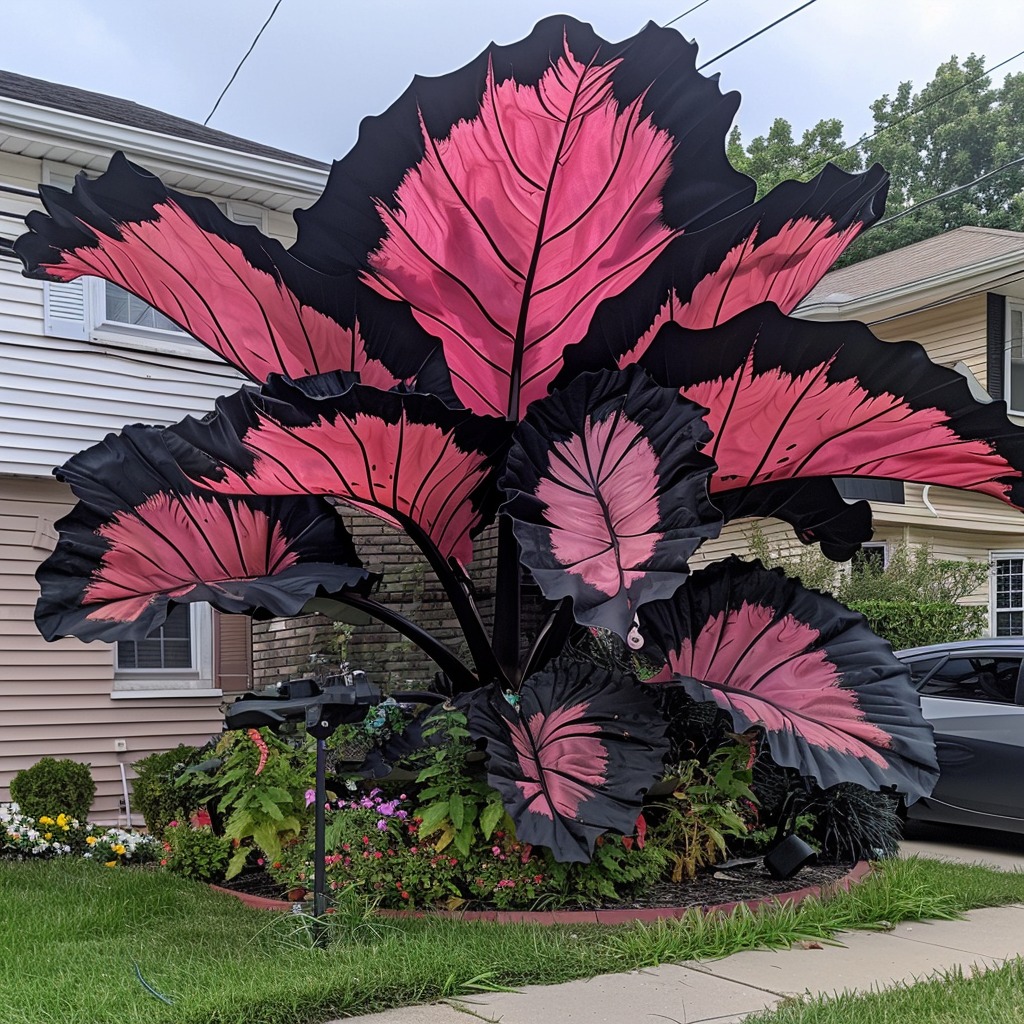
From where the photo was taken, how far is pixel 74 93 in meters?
12.0

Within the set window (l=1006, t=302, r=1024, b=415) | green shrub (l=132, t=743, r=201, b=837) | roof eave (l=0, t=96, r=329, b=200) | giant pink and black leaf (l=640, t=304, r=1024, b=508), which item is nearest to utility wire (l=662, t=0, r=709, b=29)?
roof eave (l=0, t=96, r=329, b=200)

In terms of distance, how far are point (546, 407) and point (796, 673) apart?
1807 millimetres

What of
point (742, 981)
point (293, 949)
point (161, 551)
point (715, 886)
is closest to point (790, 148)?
point (715, 886)

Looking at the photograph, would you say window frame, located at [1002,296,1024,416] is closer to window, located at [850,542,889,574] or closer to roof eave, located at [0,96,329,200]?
window, located at [850,542,889,574]

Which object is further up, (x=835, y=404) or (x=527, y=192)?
(x=527, y=192)

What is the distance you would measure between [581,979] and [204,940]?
168cm

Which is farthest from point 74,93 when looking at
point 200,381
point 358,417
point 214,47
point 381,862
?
point 381,862

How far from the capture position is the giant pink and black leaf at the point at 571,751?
5.07 meters

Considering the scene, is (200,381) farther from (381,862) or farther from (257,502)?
(381,862)

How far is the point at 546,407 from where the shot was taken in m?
5.57

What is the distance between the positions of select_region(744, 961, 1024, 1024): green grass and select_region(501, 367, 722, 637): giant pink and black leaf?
1.44 metres

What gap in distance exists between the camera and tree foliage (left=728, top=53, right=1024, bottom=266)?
33844mm

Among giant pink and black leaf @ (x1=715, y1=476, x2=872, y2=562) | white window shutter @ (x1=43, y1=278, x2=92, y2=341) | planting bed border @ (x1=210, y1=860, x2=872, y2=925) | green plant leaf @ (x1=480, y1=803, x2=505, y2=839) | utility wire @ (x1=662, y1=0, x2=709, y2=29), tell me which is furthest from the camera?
utility wire @ (x1=662, y1=0, x2=709, y2=29)

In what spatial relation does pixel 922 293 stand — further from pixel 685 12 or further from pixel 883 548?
pixel 685 12
